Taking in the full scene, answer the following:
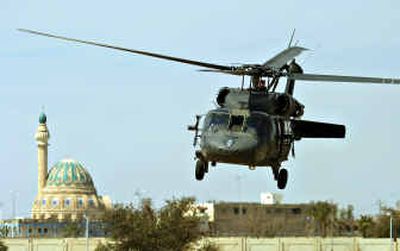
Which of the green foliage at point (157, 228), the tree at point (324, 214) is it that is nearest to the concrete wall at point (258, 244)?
the green foliage at point (157, 228)

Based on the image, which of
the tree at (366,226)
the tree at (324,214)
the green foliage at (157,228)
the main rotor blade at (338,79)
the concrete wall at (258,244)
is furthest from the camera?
the tree at (324,214)

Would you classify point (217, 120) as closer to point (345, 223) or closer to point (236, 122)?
point (236, 122)

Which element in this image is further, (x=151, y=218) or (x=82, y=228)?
(x=82, y=228)

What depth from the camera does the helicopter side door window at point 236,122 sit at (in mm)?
36250

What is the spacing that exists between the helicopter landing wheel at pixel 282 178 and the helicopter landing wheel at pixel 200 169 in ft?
7.14

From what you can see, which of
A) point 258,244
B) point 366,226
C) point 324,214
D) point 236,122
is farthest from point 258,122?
point 324,214

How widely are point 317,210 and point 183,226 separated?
9149cm

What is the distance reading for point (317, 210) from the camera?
605 ft

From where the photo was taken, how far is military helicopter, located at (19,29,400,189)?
117 ft

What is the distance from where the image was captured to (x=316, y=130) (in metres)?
38.7

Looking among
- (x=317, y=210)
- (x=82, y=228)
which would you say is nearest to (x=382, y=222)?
(x=317, y=210)

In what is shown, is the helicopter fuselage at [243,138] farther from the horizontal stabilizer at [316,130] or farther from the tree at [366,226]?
the tree at [366,226]

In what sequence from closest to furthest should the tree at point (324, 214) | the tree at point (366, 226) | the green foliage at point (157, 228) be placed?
1. the green foliage at point (157, 228)
2. the tree at point (366, 226)
3. the tree at point (324, 214)

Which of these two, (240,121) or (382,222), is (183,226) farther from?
(382,222)
